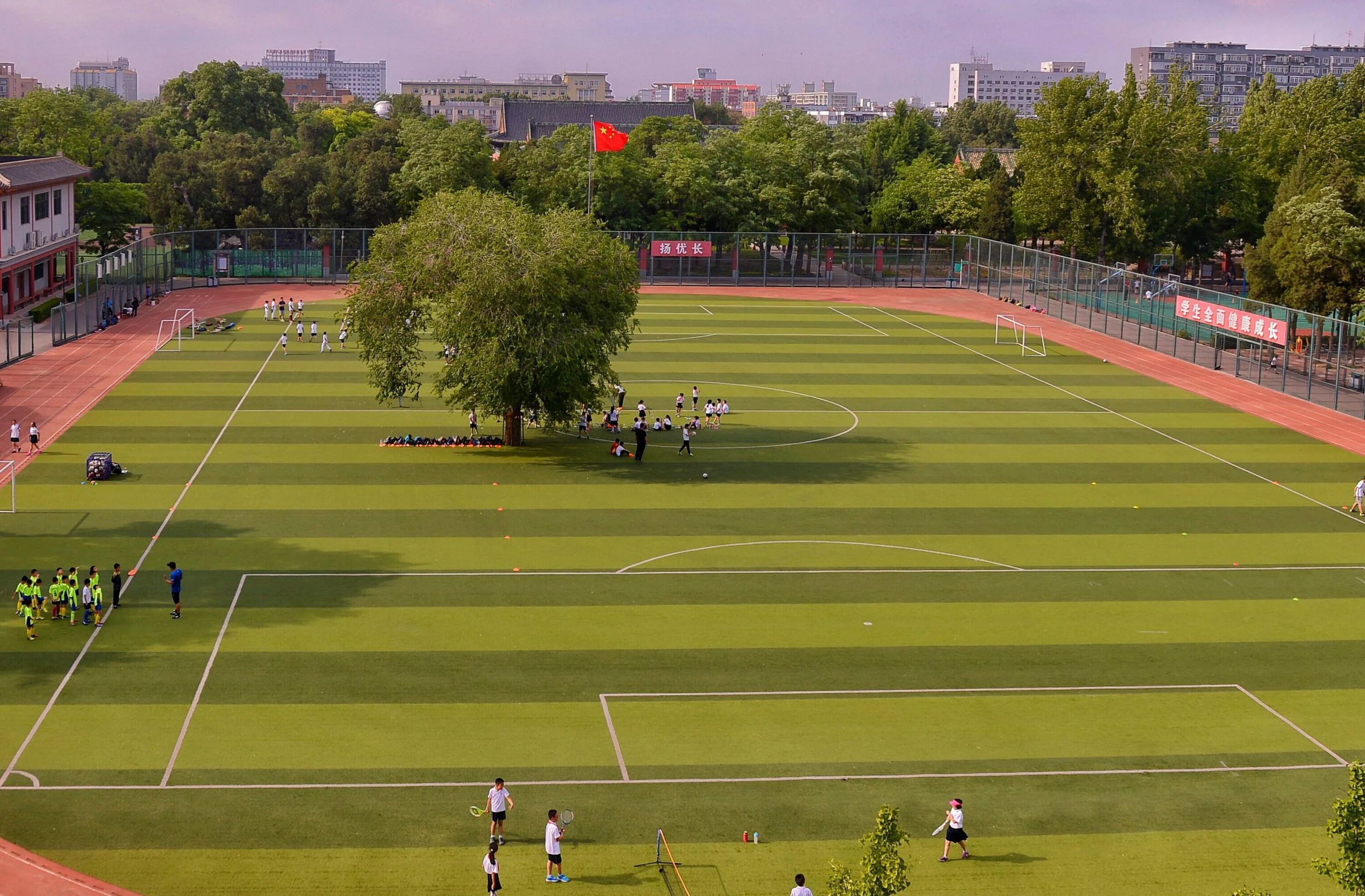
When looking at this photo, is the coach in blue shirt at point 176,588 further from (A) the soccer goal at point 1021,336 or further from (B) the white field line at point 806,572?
(A) the soccer goal at point 1021,336

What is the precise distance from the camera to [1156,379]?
72.2 m

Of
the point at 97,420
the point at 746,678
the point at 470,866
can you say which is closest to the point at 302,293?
the point at 97,420

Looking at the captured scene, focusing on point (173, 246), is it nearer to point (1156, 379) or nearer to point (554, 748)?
point (1156, 379)

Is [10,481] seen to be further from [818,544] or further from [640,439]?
[818,544]

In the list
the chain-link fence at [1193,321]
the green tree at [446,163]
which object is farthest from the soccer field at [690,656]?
the green tree at [446,163]

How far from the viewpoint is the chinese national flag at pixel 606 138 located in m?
97.2

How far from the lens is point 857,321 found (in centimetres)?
9150

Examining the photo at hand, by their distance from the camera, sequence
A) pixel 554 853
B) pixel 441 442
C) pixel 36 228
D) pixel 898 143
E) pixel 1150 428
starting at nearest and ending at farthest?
pixel 554 853 → pixel 441 442 → pixel 1150 428 → pixel 36 228 → pixel 898 143

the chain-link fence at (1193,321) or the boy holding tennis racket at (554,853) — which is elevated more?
the chain-link fence at (1193,321)

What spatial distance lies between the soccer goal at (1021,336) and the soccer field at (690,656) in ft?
70.4

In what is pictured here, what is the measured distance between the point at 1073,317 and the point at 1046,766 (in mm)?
67392

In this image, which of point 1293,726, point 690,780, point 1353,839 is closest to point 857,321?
point 1293,726

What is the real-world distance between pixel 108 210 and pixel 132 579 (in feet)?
256

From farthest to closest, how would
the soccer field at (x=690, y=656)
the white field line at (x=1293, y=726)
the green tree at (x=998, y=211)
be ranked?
the green tree at (x=998, y=211) < the white field line at (x=1293, y=726) < the soccer field at (x=690, y=656)
